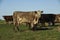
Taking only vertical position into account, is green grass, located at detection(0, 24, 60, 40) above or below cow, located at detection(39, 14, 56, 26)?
above

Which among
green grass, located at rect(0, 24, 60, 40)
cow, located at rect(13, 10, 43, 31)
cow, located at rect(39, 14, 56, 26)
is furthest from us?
cow, located at rect(39, 14, 56, 26)

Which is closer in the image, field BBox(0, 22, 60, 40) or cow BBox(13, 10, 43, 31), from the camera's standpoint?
field BBox(0, 22, 60, 40)

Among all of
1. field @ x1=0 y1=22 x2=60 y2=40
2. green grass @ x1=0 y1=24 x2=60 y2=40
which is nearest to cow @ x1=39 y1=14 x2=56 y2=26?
field @ x1=0 y1=22 x2=60 y2=40

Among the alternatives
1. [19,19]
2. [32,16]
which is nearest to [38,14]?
[32,16]

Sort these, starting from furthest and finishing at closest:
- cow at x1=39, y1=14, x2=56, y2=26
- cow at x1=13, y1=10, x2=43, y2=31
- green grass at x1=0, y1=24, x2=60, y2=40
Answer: cow at x1=39, y1=14, x2=56, y2=26, cow at x1=13, y1=10, x2=43, y2=31, green grass at x1=0, y1=24, x2=60, y2=40

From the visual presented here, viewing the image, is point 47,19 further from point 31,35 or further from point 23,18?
point 31,35

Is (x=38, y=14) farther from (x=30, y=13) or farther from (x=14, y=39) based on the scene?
(x=14, y=39)

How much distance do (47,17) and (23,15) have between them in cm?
1104

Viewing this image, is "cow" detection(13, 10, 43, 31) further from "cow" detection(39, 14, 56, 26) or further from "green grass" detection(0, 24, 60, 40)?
"cow" detection(39, 14, 56, 26)

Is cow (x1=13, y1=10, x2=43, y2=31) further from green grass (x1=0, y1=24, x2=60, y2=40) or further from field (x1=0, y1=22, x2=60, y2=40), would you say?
green grass (x1=0, y1=24, x2=60, y2=40)

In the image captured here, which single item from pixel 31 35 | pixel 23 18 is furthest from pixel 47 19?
pixel 31 35

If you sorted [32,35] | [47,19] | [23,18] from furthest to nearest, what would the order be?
[47,19], [23,18], [32,35]

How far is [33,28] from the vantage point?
70.5 feet

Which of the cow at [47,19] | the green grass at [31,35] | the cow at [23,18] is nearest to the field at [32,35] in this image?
the green grass at [31,35]
